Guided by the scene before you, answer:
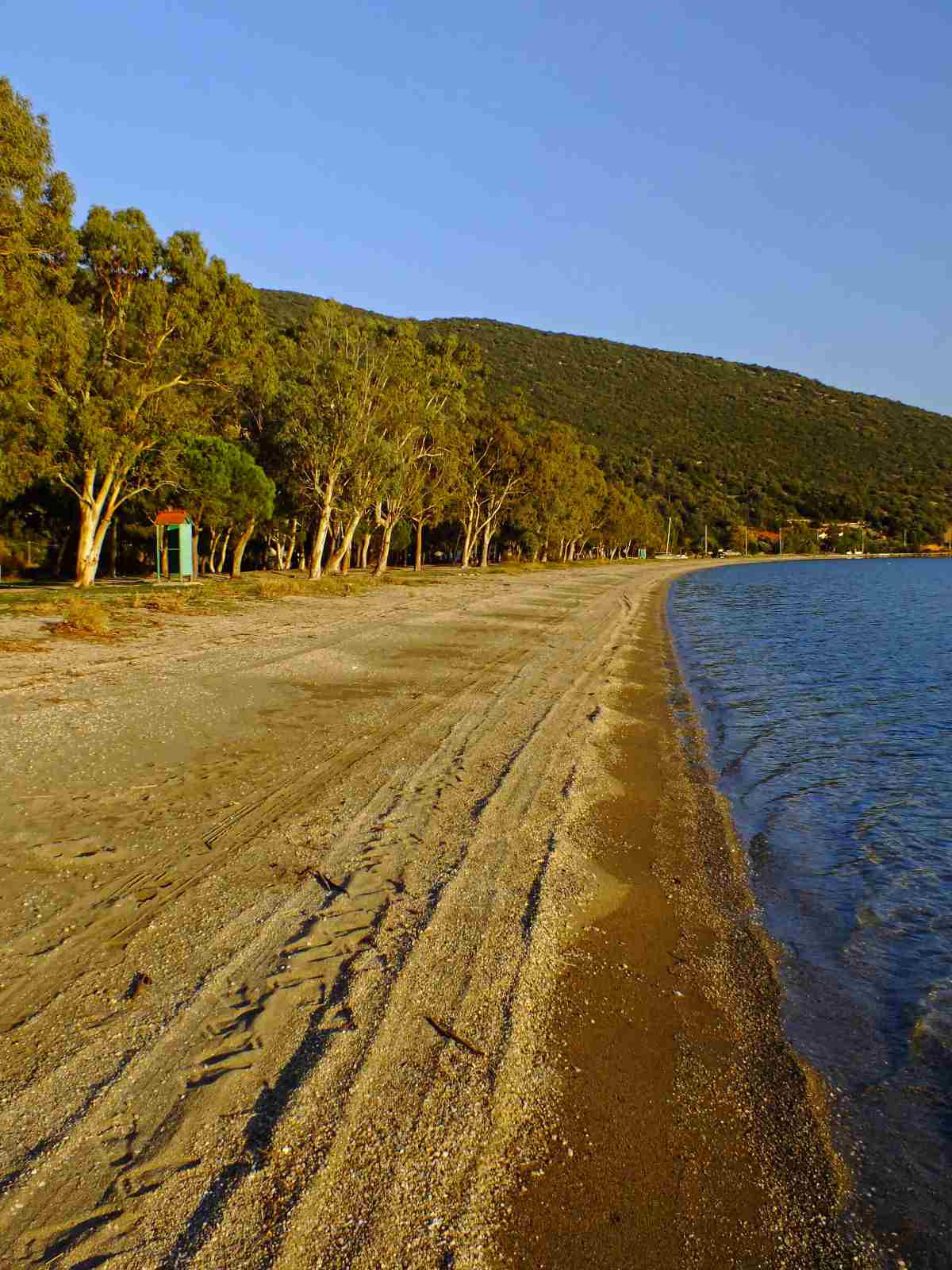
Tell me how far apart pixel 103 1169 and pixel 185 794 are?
161 inches

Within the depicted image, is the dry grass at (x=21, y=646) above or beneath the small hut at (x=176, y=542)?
beneath

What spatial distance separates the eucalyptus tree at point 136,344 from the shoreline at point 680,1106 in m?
23.7

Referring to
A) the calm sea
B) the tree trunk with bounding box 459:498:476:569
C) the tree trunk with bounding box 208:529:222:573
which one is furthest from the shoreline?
the tree trunk with bounding box 459:498:476:569

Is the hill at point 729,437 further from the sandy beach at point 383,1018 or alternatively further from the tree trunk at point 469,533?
the sandy beach at point 383,1018

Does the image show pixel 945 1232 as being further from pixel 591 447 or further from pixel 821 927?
pixel 591 447

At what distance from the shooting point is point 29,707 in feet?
30.8

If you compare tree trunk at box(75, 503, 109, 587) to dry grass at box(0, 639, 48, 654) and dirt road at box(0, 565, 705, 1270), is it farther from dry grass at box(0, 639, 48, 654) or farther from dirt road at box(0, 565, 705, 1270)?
dirt road at box(0, 565, 705, 1270)

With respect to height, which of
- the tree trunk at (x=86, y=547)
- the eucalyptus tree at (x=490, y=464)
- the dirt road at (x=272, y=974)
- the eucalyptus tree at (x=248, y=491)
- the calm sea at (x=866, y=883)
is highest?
the eucalyptus tree at (x=490, y=464)

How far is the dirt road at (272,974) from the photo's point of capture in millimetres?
2645

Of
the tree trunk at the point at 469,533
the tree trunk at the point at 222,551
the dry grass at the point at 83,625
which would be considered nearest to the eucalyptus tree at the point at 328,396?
the tree trunk at the point at 222,551

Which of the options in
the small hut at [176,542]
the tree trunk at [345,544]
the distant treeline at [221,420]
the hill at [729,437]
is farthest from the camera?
the hill at [729,437]

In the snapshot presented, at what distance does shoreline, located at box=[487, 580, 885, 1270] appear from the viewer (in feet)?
8.91

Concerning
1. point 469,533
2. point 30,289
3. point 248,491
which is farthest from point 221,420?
point 469,533

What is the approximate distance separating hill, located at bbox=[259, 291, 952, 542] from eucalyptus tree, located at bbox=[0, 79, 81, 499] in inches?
4017
